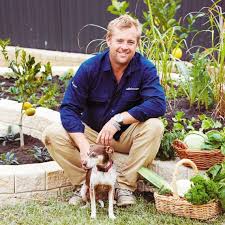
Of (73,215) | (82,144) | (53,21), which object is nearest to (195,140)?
(82,144)

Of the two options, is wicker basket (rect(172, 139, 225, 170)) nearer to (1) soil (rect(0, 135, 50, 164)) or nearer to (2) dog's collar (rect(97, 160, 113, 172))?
(2) dog's collar (rect(97, 160, 113, 172))

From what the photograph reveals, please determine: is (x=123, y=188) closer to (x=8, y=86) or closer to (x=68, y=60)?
(x=8, y=86)

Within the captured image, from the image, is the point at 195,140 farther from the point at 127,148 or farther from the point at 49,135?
the point at 49,135

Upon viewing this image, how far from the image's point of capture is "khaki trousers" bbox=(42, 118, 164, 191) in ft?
14.9

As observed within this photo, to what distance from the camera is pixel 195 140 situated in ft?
15.6

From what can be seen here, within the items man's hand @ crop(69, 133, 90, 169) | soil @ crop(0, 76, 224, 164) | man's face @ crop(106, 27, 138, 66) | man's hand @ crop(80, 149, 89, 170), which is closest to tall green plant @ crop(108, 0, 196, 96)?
soil @ crop(0, 76, 224, 164)

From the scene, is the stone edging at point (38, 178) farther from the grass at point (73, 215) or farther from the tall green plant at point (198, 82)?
the tall green plant at point (198, 82)

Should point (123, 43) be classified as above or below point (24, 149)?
above

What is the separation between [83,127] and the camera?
4.57 m

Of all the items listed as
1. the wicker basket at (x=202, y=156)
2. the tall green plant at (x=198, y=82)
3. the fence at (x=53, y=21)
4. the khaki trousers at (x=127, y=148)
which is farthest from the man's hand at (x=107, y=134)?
the fence at (x=53, y=21)

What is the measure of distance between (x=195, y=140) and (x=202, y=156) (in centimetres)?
16

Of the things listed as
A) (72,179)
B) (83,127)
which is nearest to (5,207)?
(72,179)

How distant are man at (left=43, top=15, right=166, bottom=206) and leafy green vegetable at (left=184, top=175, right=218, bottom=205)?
0.45 metres

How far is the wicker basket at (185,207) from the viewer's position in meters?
4.29
